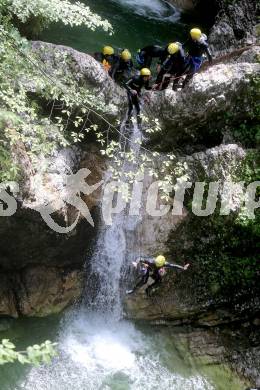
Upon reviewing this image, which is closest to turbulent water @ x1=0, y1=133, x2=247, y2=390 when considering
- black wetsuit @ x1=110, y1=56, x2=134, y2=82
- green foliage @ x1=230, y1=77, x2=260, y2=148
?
black wetsuit @ x1=110, y1=56, x2=134, y2=82

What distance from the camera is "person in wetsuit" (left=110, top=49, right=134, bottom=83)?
11.1m

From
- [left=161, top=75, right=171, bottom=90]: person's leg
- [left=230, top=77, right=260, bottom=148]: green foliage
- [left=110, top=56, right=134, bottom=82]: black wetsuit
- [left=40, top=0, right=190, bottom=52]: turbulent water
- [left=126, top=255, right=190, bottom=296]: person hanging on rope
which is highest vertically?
[left=40, top=0, right=190, bottom=52]: turbulent water

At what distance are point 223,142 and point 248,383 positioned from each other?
585cm

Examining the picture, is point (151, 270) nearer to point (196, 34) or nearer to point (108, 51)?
point (196, 34)

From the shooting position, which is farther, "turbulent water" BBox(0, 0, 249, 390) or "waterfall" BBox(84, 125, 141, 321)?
"waterfall" BBox(84, 125, 141, 321)

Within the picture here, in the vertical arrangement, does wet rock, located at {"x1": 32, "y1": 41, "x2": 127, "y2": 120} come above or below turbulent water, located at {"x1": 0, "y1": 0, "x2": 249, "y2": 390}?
above

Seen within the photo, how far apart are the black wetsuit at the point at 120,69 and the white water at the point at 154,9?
23.1 ft

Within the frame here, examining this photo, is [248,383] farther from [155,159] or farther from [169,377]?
[155,159]

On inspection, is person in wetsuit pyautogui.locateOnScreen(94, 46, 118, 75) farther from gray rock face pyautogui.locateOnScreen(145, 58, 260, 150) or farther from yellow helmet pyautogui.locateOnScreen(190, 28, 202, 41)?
yellow helmet pyautogui.locateOnScreen(190, 28, 202, 41)

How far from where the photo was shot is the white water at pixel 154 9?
684 inches

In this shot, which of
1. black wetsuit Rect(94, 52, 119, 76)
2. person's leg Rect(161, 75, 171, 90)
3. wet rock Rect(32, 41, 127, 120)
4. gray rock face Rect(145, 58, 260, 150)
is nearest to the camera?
wet rock Rect(32, 41, 127, 120)

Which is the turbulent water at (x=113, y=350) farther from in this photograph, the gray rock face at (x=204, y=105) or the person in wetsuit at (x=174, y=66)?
the person in wetsuit at (x=174, y=66)

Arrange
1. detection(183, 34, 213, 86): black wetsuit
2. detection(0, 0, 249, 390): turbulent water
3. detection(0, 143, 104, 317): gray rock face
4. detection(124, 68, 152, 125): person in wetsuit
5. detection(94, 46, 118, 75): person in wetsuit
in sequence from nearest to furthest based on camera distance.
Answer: detection(0, 143, 104, 317): gray rock face → detection(0, 0, 249, 390): turbulent water → detection(124, 68, 152, 125): person in wetsuit → detection(183, 34, 213, 86): black wetsuit → detection(94, 46, 118, 75): person in wetsuit

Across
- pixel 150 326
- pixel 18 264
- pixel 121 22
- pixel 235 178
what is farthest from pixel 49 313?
pixel 121 22
